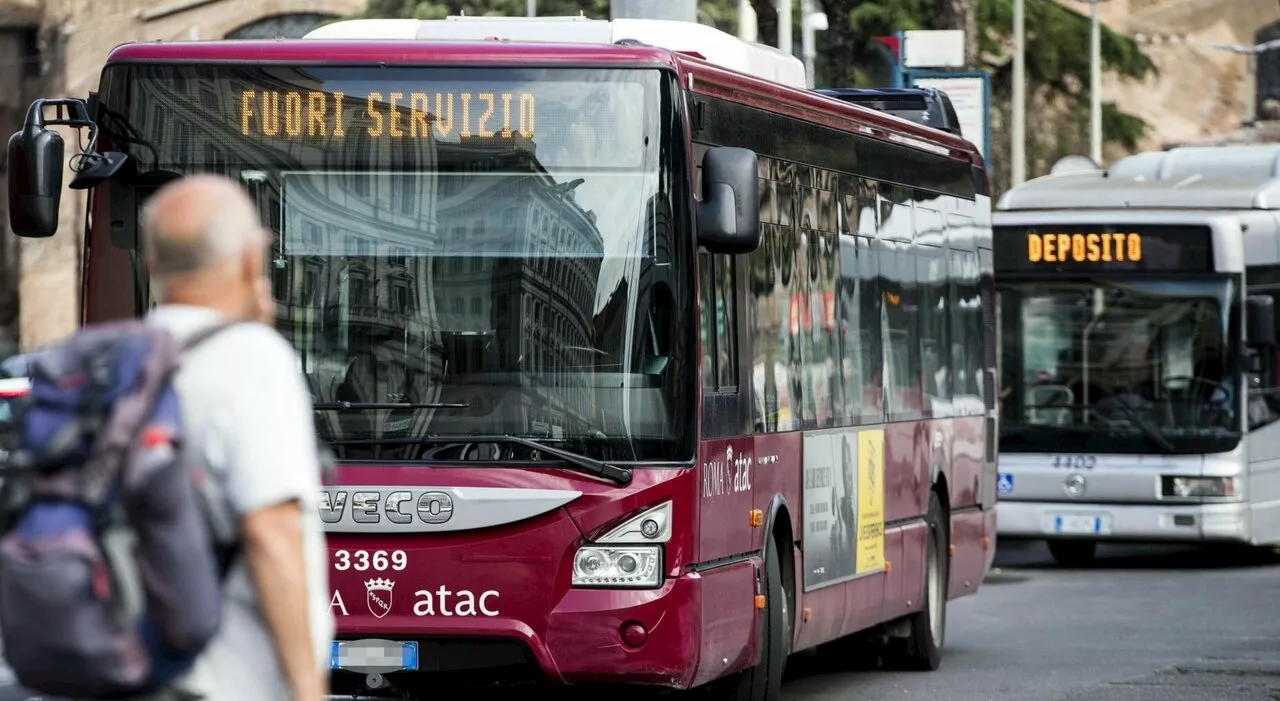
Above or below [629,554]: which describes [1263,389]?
above

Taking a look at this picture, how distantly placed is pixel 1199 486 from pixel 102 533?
56.4ft

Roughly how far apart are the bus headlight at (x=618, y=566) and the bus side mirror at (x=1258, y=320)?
12.3 m

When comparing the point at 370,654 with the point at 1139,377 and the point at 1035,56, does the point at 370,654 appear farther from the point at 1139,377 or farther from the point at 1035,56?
the point at 1035,56

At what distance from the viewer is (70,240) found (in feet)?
169

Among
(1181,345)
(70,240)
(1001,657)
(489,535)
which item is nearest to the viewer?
(489,535)

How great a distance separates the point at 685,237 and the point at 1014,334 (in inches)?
473

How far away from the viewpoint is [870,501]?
38.1 ft

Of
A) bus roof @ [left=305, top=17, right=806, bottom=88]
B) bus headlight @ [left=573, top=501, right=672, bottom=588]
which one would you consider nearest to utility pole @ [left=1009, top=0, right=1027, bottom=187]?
bus roof @ [left=305, top=17, right=806, bottom=88]

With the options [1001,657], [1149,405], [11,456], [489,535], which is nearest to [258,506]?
[11,456]

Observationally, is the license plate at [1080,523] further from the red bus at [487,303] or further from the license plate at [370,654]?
the license plate at [370,654]

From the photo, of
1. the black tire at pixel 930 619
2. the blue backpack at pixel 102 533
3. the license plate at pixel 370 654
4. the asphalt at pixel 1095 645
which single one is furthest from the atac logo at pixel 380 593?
the blue backpack at pixel 102 533

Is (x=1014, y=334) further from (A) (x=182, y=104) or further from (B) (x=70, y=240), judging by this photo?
(B) (x=70, y=240)

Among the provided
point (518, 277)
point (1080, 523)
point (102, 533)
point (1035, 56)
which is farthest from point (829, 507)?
point (1035, 56)

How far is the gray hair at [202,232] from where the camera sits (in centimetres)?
398
